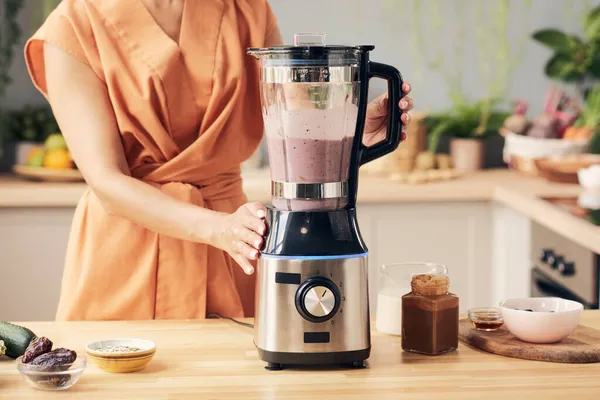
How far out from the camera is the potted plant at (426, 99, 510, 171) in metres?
3.67

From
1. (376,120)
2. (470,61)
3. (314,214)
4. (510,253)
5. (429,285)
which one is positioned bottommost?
(510,253)

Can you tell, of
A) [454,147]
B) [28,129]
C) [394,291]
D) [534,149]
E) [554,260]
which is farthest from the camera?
[454,147]

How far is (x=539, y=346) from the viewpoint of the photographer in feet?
4.65

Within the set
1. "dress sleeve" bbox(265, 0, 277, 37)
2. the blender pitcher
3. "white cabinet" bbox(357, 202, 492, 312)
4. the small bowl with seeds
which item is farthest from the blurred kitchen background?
the small bowl with seeds

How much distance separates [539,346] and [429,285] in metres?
0.18

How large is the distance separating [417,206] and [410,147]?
0.44m

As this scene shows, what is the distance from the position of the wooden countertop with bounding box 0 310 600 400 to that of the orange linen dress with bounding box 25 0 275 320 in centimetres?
34

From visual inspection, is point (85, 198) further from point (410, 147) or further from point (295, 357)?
point (410, 147)

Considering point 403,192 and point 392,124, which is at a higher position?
point 392,124

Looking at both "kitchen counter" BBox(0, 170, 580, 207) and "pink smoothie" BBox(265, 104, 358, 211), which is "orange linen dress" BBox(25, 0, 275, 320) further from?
"kitchen counter" BBox(0, 170, 580, 207)

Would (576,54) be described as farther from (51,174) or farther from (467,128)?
(51,174)

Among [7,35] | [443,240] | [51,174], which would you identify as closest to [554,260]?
[443,240]

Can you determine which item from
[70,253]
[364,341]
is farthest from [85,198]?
[364,341]

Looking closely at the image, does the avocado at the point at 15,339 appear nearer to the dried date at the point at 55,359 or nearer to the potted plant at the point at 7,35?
the dried date at the point at 55,359
